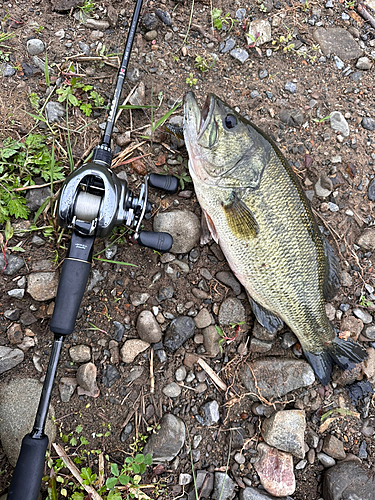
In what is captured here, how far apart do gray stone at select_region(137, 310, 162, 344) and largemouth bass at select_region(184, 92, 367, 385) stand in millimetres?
850

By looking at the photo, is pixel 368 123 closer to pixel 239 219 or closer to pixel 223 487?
pixel 239 219

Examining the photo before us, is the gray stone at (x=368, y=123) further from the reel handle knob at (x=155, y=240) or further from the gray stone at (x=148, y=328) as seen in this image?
the gray stone at (x=148, y=328)

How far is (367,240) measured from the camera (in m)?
3.65

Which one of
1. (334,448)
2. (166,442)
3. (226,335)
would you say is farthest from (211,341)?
(334,448)

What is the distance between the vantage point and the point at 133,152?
11.1ft

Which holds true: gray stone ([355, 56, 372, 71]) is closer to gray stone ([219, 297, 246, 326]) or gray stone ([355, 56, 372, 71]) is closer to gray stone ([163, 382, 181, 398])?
gray stone ([219, 297, 246, 326])

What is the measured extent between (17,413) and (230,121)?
9.55 ft

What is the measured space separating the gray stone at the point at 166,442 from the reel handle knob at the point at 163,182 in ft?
6.50

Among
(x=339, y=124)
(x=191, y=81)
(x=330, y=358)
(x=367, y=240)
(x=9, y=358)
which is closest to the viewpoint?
(x=9, y=358)

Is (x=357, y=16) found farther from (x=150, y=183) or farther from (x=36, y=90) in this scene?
(x=36, y=90)

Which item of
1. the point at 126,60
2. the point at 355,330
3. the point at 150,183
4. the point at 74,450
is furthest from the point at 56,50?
the point at 355,330

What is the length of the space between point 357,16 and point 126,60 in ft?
9.33

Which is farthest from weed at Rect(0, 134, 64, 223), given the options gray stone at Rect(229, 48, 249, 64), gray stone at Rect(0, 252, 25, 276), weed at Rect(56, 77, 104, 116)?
gray stone at Rect(229, 48, 249, 64)

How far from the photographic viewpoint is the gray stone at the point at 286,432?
311 cm
